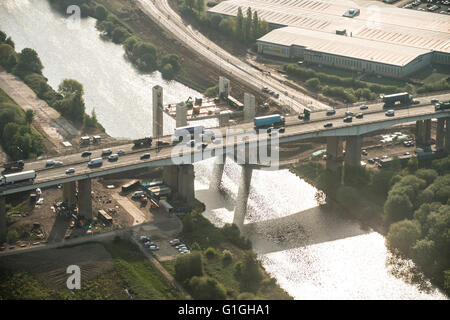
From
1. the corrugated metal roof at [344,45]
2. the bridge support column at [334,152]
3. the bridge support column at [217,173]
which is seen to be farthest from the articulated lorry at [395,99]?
the corrugated metal roof at [344,45]

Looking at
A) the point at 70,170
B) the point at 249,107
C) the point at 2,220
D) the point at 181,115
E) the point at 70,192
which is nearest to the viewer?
the point at 2,220

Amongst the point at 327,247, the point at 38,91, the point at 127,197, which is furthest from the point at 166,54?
the point at 327,247

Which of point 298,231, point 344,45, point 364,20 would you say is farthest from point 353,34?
point 298,231

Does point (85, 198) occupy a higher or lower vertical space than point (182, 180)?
higher

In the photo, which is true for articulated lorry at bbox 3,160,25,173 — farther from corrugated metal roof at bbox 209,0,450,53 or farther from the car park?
corrugated metal roof at bbox 209,0,450,53

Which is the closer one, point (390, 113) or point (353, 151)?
point (353, 151)

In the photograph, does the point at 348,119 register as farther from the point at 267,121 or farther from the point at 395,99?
the point at 267,121
